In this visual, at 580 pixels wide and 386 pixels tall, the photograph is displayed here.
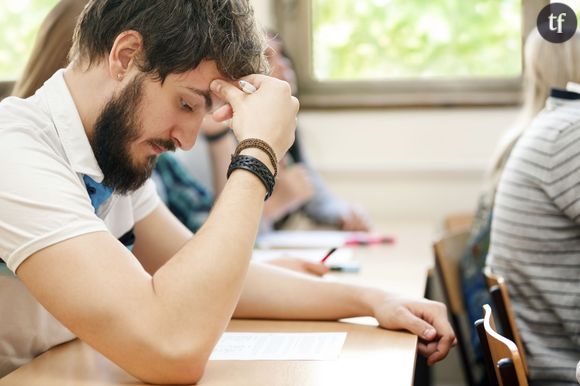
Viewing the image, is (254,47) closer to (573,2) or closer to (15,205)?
(15,205)

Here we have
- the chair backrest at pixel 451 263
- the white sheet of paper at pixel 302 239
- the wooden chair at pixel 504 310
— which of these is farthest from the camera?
the white sheet of paper at pixel 302 239

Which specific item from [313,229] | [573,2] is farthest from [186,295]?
[313,229]

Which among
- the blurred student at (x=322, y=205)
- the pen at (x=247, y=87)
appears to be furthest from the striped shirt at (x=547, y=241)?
the blurred student at (x=322, y=205)

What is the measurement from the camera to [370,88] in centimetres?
368

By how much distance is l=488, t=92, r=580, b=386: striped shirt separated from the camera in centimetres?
181

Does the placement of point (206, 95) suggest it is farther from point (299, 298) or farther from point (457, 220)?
point (457, 220)

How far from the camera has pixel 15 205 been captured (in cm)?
121

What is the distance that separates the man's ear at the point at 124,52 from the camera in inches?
52.1

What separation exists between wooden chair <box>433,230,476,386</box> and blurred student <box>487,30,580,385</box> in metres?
0.34

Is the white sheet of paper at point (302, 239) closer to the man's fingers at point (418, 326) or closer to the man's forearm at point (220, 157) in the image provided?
the man's forearm at point (220, 157)

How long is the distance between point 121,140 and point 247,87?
222mm

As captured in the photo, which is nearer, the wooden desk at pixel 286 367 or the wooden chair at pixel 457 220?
the wooden desk at pixel 286 367

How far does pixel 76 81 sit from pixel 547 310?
1.13 m

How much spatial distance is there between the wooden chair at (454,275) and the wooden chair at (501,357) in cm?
102
